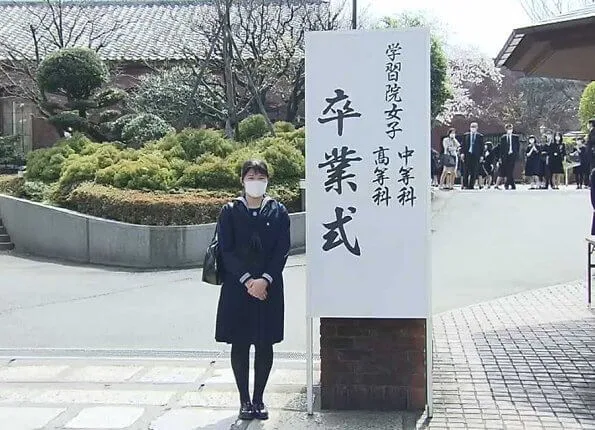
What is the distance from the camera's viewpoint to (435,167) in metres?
23.4

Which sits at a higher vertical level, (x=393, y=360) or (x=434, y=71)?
(x=434, y=71)

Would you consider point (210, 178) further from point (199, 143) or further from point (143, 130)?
point (143, 130)

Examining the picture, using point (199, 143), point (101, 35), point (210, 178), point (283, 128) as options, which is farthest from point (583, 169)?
point (101, 35)

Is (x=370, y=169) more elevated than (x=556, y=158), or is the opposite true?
(x=556, y=158)

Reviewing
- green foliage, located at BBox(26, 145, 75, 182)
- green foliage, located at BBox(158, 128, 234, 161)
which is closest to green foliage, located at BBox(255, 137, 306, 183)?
green foliage, located at BBox(158, 128, 234, 161)

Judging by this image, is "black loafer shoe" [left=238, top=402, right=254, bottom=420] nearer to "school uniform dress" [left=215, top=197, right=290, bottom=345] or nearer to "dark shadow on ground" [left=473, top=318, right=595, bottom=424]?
"school uniform dress" [left=215, top=197, right=290, bottom=345]

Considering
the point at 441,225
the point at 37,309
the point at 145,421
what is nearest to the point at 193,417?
the point at 145,421

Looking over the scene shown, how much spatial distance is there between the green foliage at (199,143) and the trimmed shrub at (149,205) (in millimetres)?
2130

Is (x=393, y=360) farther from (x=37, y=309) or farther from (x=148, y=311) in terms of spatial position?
(x=37, y=309)

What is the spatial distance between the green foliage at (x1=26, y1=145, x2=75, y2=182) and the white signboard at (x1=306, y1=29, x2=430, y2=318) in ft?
39.1

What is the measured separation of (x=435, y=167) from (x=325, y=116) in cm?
1855

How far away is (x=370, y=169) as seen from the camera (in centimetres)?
521

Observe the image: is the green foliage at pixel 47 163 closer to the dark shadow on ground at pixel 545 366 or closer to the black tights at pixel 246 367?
the dark shadow on ground at pixel 545 366

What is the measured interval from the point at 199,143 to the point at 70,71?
440 centimetres
